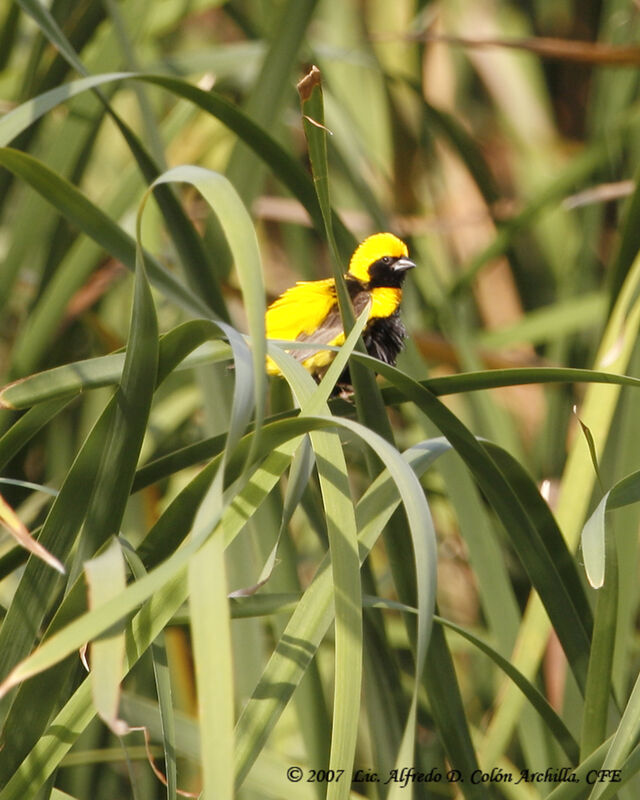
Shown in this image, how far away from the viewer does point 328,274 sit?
119 inches

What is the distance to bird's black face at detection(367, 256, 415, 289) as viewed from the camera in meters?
2.00

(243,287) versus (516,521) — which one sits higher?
(243,287)

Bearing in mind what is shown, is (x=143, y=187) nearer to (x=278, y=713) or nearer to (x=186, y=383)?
(x=186, y=383)

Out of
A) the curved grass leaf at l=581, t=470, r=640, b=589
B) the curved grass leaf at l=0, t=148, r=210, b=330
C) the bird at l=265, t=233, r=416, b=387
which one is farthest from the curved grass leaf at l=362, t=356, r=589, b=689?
the bird at l=265, t=233, r=416, b=387

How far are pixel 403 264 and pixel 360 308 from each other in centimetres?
13

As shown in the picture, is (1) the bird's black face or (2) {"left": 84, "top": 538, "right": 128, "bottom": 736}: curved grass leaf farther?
(1) the bird's black face

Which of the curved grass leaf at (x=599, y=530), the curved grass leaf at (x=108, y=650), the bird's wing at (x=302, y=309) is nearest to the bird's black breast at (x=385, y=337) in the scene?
the bird's wing at (x=302, y=309)

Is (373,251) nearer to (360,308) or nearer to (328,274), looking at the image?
(360,308)

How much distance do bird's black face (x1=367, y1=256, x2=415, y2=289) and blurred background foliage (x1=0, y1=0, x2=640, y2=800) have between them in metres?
0.07

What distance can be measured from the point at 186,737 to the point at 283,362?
0.48m

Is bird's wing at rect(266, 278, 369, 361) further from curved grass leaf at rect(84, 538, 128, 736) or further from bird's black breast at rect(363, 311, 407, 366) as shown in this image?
curved grass leaf at rect(84, 538, 128, 736)

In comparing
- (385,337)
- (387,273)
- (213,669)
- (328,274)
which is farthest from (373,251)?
(213,669)

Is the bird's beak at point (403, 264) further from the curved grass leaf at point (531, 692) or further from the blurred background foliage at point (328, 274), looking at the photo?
the curved grass leaf at point (531, 692)

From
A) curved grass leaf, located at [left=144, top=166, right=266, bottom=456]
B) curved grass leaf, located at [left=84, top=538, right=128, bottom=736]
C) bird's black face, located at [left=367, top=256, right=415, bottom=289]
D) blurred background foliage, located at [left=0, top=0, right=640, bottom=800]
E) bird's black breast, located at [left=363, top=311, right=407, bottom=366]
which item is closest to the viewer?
curved grass leaf, located at [left=84, top=538, right=128, bottom=736]
